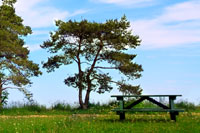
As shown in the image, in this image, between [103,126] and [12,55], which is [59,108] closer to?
[12,55]

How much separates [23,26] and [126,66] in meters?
8.28

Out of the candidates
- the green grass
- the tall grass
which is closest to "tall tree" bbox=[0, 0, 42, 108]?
the tall grass

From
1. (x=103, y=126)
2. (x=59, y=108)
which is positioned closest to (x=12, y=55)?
(x=59, y=108)

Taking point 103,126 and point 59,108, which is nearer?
point 103,126

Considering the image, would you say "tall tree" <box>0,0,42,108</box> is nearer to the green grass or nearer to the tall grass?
the tall grass

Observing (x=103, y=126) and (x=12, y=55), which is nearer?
(x=103, y=126)

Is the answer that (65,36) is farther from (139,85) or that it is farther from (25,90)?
(139,85)

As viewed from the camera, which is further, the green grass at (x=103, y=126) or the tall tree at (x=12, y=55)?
the tall tree at (x=12, y=55)

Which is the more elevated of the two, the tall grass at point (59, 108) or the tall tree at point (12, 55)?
the tall tree at point (12, 55)

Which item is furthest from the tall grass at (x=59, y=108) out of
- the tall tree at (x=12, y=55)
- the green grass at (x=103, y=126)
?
the green grass at (x=103, y=126)

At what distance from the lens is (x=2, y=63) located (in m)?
21.0

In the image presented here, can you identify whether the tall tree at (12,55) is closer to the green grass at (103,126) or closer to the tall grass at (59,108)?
the tall grass at (59,108)

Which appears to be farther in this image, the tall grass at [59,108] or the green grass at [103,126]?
the tall grass at [59,108]

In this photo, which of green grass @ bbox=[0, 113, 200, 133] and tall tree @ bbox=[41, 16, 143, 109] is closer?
green grass @ bbox=[0, 113, 200, 133]
